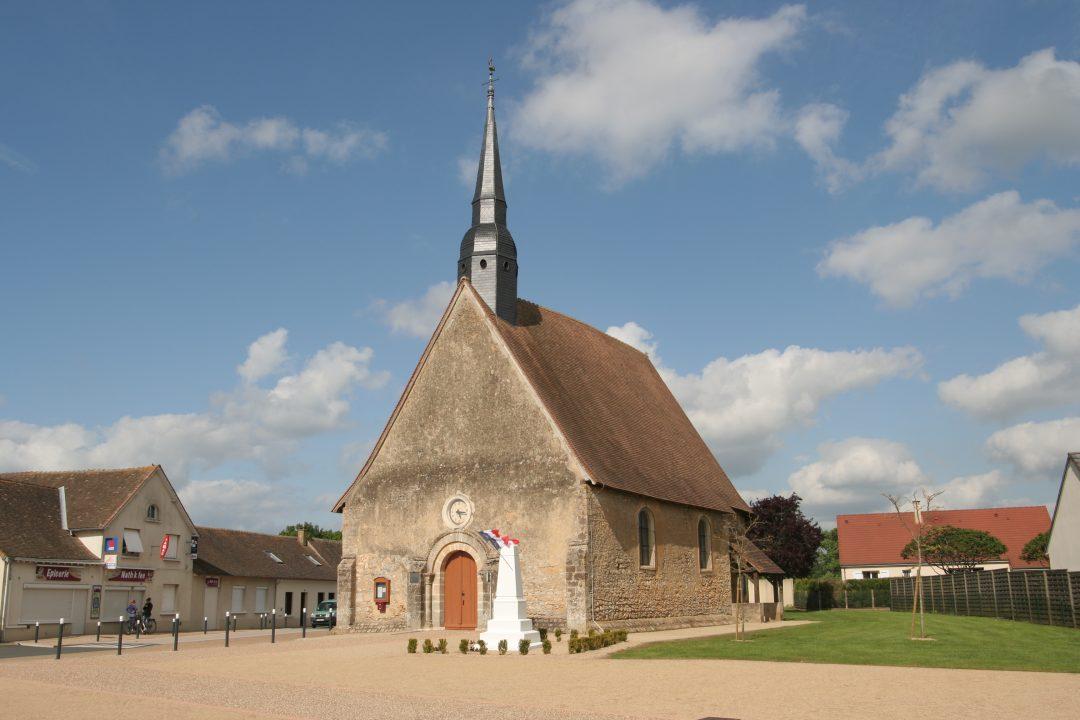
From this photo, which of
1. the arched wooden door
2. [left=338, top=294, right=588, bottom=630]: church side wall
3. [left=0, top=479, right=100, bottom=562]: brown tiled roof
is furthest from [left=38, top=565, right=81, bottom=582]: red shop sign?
the arched wooden door

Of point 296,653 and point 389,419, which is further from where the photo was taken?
point 389,419

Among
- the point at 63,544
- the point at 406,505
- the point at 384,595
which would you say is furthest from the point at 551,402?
the point at 63,544

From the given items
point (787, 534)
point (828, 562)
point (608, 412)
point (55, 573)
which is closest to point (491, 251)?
point (608, 412)

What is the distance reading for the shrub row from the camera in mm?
17906

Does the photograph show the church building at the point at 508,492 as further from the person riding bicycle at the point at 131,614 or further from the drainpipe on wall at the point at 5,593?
the drainpipe on wall at the point at 5,593

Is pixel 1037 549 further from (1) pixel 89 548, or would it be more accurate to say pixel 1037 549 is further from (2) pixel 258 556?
(1) pixel 89 548

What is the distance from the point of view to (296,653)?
18672 mm

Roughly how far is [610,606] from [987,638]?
8731 millimetres

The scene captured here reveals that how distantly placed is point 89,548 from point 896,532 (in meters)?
48.1

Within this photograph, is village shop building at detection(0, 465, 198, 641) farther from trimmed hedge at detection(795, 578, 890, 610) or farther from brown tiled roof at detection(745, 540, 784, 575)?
trimmed hedge at detection(795, 578, 890, 610)

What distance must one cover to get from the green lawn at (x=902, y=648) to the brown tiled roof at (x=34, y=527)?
21928 millimetres

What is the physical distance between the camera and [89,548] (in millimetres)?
32344

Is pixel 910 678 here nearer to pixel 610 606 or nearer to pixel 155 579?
pixel 610 606

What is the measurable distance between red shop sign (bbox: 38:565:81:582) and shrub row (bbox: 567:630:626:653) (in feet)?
65.8
